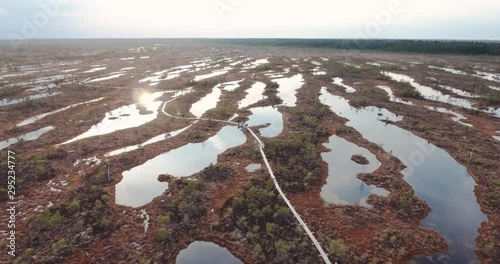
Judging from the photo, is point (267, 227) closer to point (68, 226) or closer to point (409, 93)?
point (68, 226)

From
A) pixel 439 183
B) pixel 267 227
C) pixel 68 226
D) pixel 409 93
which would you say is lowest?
pixel 409 93

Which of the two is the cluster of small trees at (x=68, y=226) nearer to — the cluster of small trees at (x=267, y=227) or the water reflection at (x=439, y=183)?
the cluster of small trees at (x=267, y=227)

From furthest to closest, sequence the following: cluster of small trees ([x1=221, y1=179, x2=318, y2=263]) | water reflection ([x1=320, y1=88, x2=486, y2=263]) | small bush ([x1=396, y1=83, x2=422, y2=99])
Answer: small bush ([x1=396, y1=83, x2=422, y2=99]) → water reflection ([x1=320, y1=88, x2=486, y2=263]) → cluster of small trees ([x1=221, y1=179, x2=318, y2=263])

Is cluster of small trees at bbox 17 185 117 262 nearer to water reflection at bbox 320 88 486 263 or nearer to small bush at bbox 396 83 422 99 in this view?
water reflection at bbox 320 88 486 263

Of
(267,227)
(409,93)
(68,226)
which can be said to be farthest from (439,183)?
(409,93)

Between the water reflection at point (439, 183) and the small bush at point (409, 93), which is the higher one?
the water reflection at point (439, 183)

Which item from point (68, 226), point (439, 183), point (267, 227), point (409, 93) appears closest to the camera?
point (267, 227)

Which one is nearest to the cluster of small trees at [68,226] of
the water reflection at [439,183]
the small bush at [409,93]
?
the water reflection at [439,183]

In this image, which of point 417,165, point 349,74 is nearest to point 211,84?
point 349,74

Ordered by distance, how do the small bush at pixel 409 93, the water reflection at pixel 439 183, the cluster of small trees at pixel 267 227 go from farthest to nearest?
1. the small bush at pixel 409 93
2. the water reflection at pixel 439 183
3. the cluster of small trees at pixel 267 227

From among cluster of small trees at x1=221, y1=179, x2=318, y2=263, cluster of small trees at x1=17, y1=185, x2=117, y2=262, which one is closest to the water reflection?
cluster of small trees at x1=221, y1=179, x2=318, y2=263

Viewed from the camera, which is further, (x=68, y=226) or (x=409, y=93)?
(x=409, y=93)
